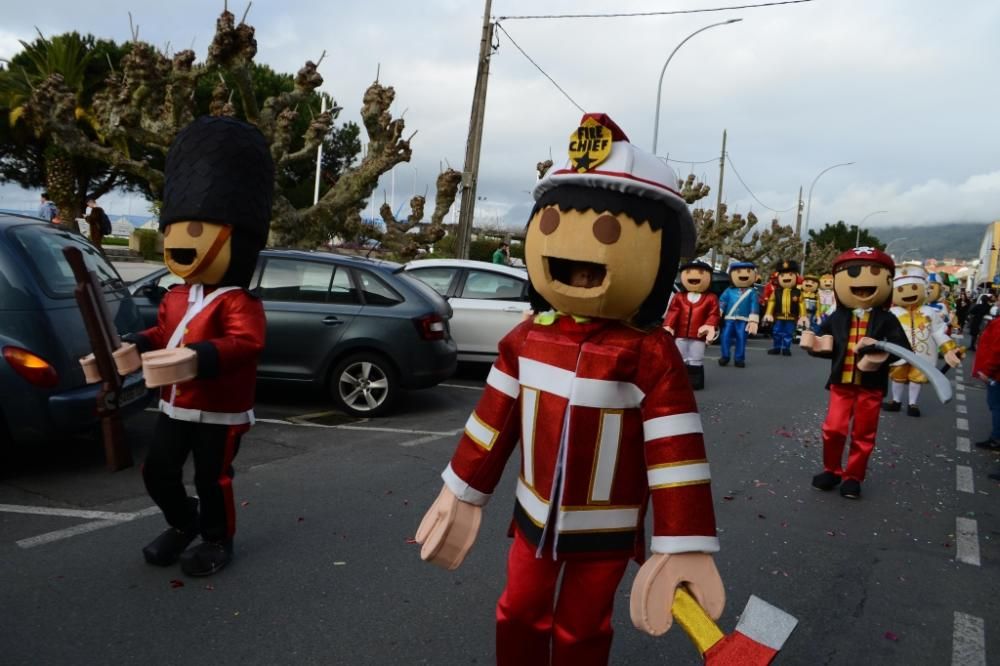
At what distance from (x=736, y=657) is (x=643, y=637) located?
1730 mm

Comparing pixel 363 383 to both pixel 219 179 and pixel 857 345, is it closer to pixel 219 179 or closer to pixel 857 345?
pixel 219 179

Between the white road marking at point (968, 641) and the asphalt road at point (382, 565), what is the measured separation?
0.01 metres

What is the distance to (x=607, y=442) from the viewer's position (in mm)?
2334

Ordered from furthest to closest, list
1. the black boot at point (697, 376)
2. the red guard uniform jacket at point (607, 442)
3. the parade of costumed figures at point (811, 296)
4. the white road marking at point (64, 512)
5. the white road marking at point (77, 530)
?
1. the parade of costumed figures at point (811, 296)
2. the black boot at point (697, 376)
3. the white road marking at point (64, 512)
4. the white road marking at point (77, 530)
5. the red guard uniform jacket at point (607, 442)

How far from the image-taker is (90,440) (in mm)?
5887

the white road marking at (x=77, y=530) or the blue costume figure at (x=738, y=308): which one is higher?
the blue costume figure at (x=738, y=308)

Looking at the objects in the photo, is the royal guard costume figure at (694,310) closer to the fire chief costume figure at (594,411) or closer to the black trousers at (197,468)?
the black trousers at (197,468)

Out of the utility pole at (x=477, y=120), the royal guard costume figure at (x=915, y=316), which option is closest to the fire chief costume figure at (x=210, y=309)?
the royal guard costume figure at (x=915, y=316)

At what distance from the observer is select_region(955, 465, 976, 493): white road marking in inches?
248

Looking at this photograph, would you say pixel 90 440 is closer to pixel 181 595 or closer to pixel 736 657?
pixel 181 595

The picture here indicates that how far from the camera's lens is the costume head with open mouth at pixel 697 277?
9.94 metres

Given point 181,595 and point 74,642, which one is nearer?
point 74,642

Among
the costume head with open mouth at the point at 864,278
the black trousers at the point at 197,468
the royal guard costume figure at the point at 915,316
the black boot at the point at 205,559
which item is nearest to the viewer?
the black trousers at the point at 197,468

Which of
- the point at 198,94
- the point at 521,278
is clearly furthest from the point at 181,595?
the point at 198,94
